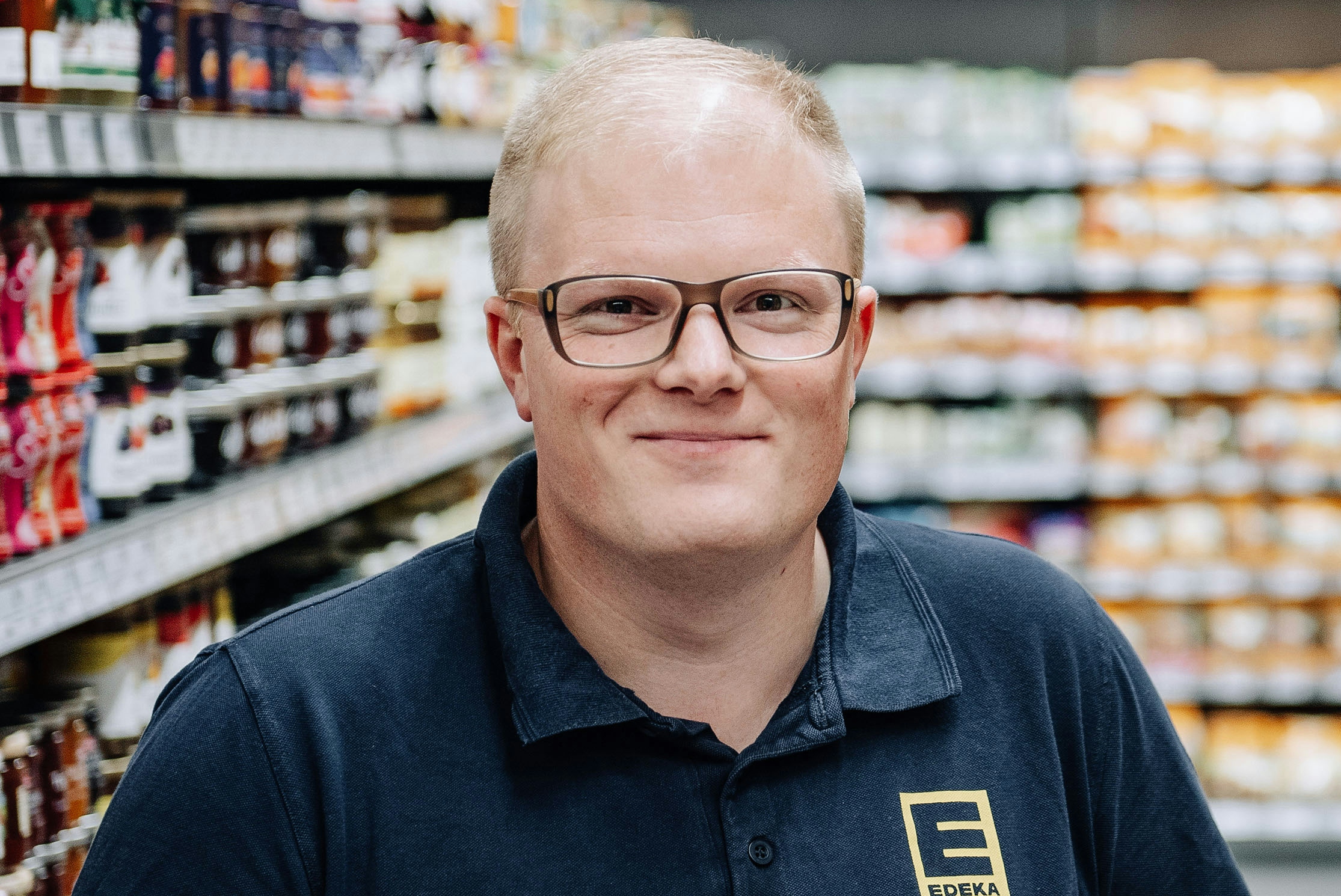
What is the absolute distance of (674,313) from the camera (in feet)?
3.51

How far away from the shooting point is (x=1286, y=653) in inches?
179

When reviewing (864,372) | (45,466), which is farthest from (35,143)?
(864,372)

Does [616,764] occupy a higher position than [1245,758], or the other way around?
[616,764]

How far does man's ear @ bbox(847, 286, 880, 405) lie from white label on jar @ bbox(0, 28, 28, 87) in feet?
2.94

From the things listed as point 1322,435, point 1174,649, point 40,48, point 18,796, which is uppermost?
point 40,48

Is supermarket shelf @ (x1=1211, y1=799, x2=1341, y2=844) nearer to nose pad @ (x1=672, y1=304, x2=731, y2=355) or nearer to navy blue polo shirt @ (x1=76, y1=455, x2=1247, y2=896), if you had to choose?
navy blue polo shirt @ (x1=76, y1=455, x2=1247, y2=896)

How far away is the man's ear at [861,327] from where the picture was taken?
119cm

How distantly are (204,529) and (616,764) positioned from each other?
83 cm

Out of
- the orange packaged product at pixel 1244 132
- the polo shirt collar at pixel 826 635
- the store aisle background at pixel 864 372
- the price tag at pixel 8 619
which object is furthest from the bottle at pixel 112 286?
the orange packaged product at pixel 1244 132

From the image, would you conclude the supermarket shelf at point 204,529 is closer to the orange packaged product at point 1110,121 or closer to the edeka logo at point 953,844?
the edeka logo at point 953,844

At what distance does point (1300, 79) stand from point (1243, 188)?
387 mm

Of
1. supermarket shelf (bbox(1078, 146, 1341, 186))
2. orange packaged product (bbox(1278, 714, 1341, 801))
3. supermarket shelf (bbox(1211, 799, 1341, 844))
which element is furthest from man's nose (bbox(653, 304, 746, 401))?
orange packaged product (bbox(1278, 714, 1341, 801))

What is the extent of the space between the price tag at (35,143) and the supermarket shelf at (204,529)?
0.40 metres

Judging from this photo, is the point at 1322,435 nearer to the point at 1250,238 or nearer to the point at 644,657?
the point at 1250,238
